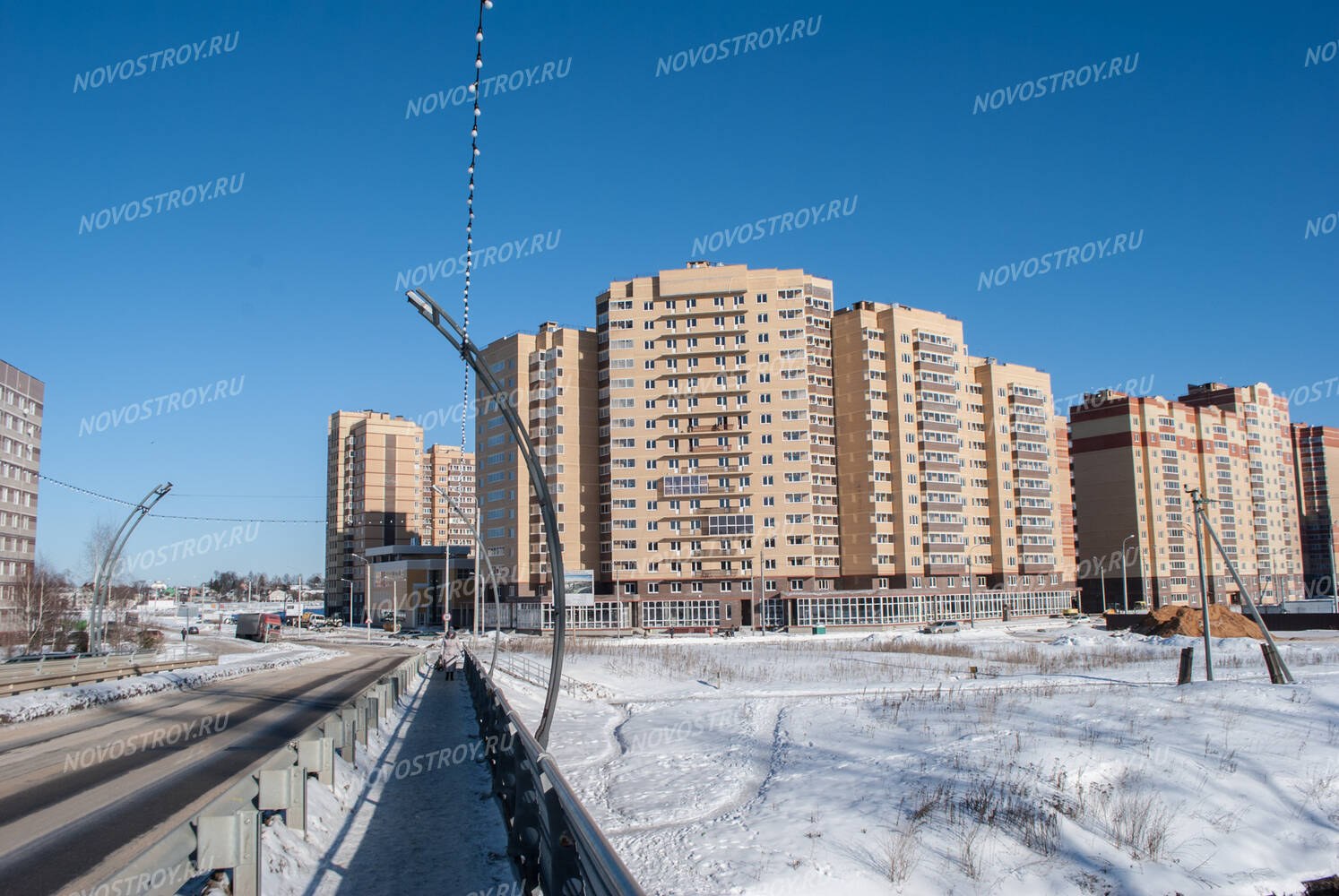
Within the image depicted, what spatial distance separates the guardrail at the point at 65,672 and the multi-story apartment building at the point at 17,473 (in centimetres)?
5435

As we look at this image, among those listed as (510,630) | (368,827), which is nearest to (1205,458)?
(510,630)

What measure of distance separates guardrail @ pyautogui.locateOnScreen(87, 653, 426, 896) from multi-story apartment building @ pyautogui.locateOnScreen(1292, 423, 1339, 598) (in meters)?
210

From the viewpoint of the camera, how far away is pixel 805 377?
95625 mm

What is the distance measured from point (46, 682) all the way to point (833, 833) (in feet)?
83.4

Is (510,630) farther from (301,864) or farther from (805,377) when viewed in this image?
(301,864)

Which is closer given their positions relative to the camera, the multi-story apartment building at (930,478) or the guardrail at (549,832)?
the guardrail at (549,832)

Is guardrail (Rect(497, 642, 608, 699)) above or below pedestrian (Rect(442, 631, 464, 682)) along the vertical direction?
below

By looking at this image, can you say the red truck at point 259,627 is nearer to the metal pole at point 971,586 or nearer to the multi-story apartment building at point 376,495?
the multi-story apartment building at point 376,495

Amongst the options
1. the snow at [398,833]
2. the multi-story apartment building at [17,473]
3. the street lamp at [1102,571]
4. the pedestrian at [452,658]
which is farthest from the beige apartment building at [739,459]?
the snow at [398,833]

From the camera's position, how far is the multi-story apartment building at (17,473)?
81.6 meters

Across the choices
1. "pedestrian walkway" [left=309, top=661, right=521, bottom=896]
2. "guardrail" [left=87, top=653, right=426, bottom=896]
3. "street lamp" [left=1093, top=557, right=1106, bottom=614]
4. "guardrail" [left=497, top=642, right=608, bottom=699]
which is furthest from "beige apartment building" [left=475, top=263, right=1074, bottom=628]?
"guardrail" [left=87, top=653, right=426, bottom=896]

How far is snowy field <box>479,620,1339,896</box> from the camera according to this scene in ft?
36.7

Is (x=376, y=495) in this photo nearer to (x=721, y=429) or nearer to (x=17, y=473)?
(x=17, y=473)

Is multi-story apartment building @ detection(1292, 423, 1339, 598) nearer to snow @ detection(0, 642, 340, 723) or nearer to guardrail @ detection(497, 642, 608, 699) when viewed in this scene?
guardrail @ detection(497, 642, 608, 699)
